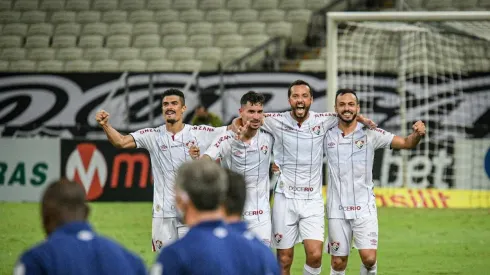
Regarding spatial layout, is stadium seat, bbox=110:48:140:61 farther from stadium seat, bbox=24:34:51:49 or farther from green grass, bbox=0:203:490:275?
green grass, bbox=0:203:490:275

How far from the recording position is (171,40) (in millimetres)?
25484

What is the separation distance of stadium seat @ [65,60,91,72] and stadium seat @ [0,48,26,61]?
1.24 m

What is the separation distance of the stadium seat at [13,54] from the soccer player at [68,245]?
21.9 m

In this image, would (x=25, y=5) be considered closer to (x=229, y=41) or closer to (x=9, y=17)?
(x=9, y=17)

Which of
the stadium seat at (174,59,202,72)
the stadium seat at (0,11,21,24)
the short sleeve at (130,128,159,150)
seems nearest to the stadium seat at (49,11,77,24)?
the stadium seat at (0,11,21,24)

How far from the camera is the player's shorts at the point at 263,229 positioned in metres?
9.42

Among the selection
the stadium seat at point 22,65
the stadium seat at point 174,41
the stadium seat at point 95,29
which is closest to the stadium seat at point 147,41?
the stadium seat at point 174,41

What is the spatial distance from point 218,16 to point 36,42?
454 cm

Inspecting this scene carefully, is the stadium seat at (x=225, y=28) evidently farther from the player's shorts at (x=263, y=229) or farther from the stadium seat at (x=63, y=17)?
the player's shorts at (x=263, y=229)

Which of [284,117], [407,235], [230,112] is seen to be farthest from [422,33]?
[284,117]

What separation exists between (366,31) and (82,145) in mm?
6205

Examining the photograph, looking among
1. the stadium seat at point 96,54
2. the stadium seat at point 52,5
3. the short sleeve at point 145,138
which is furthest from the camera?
the stadium seat at point 52,5

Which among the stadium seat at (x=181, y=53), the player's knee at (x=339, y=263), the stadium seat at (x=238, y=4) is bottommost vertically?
the player's knee at (x=339, y=263)

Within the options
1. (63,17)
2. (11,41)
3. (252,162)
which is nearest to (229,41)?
(63,17)
